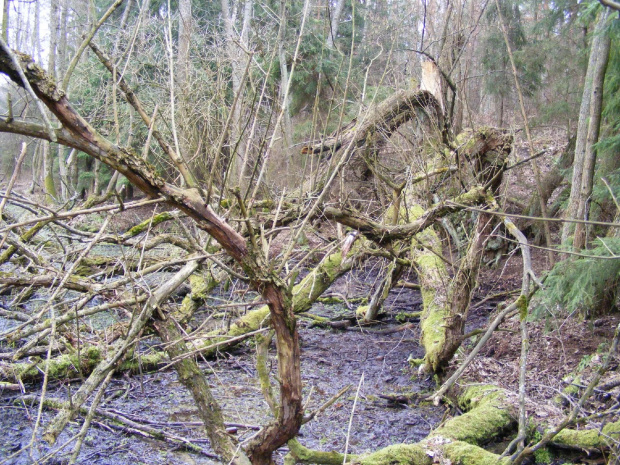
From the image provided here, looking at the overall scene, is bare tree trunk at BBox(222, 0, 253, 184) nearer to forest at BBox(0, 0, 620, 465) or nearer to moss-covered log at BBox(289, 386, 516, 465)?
forest at BBox(0, 0, 620, 465)

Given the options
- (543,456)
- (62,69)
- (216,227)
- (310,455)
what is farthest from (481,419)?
(62,69)

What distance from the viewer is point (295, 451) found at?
313 cm

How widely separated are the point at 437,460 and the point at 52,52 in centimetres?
1578

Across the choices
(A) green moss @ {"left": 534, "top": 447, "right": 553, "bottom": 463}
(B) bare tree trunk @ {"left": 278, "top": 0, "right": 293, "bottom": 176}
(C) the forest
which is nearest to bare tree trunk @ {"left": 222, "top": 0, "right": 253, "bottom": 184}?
(C) the forest

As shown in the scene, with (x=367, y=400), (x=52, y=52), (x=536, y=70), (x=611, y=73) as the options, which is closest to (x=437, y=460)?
(x=367, y=400)

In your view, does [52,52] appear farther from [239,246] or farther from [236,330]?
[239,246]

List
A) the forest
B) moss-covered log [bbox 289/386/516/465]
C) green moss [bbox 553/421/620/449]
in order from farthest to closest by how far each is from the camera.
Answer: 1. green moss [bbox 553/421/620/449]
2. moss-covered log [bbox 289/386/516/465]
3. the forest

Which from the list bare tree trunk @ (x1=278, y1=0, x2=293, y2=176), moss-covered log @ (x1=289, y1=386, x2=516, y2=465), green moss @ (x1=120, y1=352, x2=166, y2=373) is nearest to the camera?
bare tree trunk @ (x1=278, y1=0, x2=293, y2=176)

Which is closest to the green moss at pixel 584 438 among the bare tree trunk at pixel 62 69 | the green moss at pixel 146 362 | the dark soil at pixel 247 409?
the dark soil at pixel 247 409

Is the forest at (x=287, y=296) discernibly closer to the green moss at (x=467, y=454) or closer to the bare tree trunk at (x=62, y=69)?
the green moss at (x=467, y=454)

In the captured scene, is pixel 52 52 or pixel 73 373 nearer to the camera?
pixel 73 373

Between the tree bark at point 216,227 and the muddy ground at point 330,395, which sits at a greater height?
the tree bark at point 216,227

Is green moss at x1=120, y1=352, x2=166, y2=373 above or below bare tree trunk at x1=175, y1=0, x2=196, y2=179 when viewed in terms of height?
below

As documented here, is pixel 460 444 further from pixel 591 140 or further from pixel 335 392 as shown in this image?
pixel 591 140
